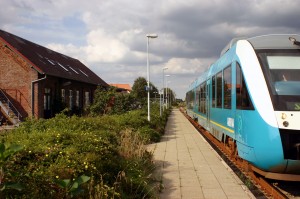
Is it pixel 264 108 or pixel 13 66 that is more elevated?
pixel 13 66

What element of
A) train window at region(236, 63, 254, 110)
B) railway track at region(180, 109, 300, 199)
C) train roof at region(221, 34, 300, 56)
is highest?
train roof at region(221, 34, 300, 56)

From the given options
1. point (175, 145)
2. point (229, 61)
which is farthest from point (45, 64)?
point (229, 61)

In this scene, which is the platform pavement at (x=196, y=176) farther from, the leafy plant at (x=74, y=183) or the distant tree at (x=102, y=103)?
the distant tree at (x=102, y=103)

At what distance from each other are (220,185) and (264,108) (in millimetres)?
2032

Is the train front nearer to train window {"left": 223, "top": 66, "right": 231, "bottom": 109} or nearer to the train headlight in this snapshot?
the train headlight

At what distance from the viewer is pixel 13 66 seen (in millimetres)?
28312

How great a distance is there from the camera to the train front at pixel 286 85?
6891mm

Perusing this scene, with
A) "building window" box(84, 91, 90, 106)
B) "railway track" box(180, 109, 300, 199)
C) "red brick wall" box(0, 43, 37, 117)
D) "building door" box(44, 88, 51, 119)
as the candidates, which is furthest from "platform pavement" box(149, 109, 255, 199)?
"building window" box(84, 91, 90, 106)

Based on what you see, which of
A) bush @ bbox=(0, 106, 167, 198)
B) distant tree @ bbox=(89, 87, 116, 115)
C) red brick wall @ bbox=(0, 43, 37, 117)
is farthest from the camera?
red brick wall @ bbox=(0, 43, 37, 117)

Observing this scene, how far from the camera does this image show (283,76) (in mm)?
7680

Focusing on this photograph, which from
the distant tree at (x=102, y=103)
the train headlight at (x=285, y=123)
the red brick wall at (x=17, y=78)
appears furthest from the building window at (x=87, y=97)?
the train headlight at (x=285, y=123)

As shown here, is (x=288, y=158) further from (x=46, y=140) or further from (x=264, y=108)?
(x=46, y=140)

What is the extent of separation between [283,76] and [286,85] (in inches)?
10.3

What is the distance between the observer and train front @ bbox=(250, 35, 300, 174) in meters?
6.89
